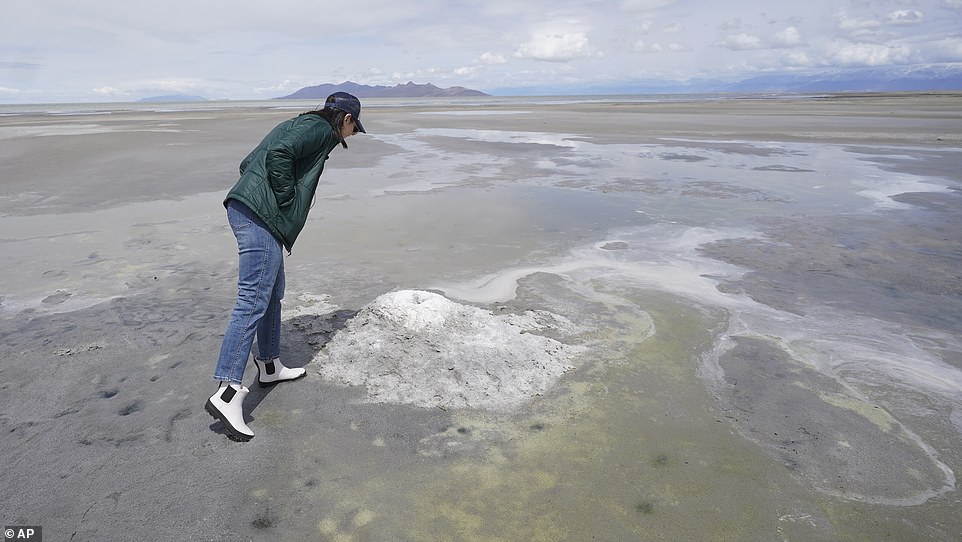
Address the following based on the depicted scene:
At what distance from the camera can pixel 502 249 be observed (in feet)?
21.9

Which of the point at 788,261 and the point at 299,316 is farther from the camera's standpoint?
the point at 788,261

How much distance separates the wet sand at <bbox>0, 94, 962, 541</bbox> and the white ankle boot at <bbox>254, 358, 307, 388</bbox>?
0.39 feet

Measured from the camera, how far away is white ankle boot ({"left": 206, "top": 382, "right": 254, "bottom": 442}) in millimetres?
3016

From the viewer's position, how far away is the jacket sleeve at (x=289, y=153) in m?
2.98

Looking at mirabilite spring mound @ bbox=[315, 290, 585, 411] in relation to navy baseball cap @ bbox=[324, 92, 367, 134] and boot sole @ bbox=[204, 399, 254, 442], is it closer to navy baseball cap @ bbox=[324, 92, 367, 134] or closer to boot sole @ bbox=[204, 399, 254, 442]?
boot sole @ bbox=[204, 399, 254, 442]

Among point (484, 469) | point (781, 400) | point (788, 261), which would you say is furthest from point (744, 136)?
point (484, 469)

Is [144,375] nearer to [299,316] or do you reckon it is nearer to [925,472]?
[299,316]

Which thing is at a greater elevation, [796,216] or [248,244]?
[248,244]

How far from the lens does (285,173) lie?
3.02 metres

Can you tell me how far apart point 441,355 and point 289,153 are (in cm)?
164

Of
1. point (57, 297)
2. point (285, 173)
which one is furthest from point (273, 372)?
point (57, 297)

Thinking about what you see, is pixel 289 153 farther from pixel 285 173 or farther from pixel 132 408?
pixel 132 408

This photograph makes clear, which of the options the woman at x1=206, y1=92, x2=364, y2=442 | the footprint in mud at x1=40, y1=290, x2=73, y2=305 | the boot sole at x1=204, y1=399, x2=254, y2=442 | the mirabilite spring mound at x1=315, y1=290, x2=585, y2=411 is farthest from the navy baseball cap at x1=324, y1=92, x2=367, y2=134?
the footprint in mud at x1=40, y1=290, x2=73, y2=305

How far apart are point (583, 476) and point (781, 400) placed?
153cm
